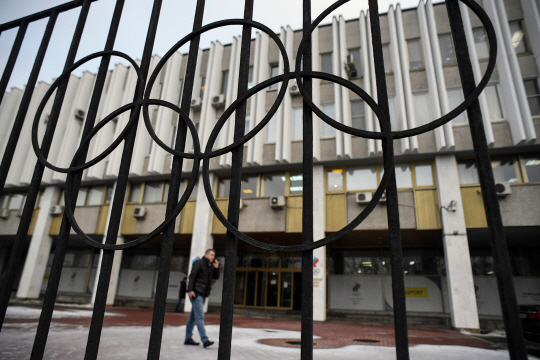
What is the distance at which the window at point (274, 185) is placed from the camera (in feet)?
55.4

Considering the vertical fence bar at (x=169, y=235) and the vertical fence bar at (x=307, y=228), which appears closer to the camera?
the vertical fence bar at (x=307, y=228)

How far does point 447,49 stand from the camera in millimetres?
15969

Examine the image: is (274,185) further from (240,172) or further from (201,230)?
(240,172)

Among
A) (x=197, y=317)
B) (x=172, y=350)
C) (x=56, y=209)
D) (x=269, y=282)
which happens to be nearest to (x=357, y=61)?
(x=269, y=282)

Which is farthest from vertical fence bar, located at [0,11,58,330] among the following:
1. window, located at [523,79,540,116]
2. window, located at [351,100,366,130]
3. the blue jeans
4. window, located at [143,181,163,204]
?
window, located at [523,79,540,116]

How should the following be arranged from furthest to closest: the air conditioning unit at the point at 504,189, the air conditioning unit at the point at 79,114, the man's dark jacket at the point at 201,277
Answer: the air conditioning unit at the point at 79,114, the air conditioning unit at the point at 504,189, the man's dark jacket at the point at 201,277

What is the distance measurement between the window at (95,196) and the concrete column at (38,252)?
8.43 ft

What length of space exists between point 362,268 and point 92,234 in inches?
639

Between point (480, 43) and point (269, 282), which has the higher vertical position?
point (480, 43)

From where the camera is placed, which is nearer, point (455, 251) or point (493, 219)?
point (493, 219)

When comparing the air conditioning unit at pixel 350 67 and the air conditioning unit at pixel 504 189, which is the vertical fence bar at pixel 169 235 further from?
the air conditioning unit at pixel 350 67

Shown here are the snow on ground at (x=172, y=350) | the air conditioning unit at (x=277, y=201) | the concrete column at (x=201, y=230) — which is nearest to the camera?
the snow on ground at (x=172, y=350)

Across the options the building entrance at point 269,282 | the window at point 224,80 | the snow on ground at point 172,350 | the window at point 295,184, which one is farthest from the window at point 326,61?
the snow on ground at point 172,350

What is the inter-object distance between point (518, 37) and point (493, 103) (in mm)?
3683
